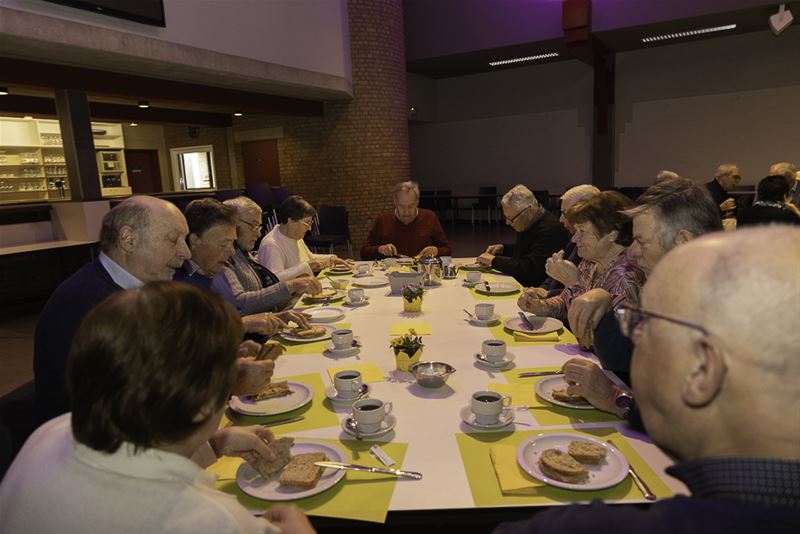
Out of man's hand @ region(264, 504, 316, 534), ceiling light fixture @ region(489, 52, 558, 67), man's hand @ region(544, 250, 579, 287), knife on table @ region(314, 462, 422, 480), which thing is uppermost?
ceiling light fixture @ region(489, 52, 558, 67)

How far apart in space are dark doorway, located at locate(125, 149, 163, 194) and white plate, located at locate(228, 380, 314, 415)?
42.4ft

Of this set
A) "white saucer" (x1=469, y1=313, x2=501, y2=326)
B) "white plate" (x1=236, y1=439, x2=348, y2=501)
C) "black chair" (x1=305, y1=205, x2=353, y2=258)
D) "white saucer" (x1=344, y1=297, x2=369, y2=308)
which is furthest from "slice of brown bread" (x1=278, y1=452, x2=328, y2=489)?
"black chair" (x1=305, y1=205, x2=353, y2=258)

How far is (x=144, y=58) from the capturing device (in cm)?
580

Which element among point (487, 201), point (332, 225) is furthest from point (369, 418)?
point (487, 201)

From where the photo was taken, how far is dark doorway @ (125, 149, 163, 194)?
12.8 m

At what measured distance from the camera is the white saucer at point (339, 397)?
62.7 inches

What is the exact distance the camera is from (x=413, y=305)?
261 cm

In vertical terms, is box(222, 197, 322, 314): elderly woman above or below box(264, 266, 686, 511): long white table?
above

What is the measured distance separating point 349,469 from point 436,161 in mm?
13501

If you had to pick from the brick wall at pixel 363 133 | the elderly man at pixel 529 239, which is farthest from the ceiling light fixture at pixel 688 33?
the elderly man at pixel 529 239

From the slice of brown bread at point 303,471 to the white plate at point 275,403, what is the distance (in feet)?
1.04

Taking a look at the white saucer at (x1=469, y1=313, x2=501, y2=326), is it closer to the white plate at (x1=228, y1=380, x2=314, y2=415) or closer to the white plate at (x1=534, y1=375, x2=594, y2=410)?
the white plate at (x1=534, y1=375, x2=594, y2=410)

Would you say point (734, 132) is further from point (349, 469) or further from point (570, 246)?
point (349, 469)

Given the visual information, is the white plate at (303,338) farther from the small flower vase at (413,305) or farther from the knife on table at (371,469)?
the knife on table at (371,469)
